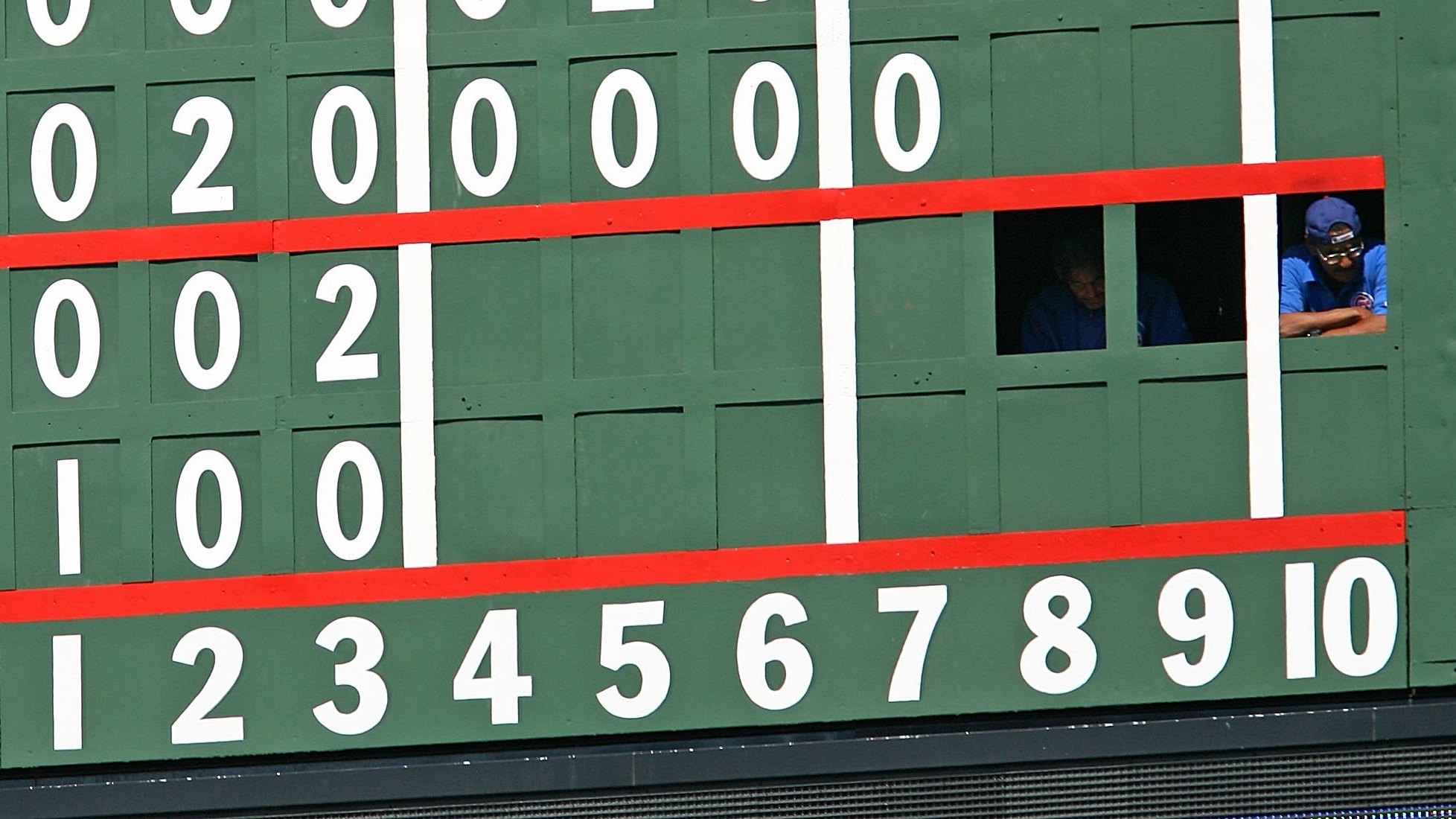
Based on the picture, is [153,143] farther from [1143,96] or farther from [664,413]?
[1143,96]

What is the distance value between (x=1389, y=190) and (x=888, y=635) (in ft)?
6.21

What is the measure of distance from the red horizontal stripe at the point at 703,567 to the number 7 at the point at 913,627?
0.07 metres

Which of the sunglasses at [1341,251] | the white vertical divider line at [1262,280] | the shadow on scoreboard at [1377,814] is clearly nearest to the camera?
the white vertical divider line at [1262,280]

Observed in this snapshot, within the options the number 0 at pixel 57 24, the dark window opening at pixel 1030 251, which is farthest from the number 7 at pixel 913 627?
the number 0 at pixel 57 24

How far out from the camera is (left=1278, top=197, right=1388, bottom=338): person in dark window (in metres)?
6.23

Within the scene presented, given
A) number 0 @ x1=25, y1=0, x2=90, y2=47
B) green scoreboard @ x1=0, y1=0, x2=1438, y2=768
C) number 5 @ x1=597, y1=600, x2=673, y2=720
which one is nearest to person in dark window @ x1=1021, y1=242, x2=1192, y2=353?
green scoreboard @ x1=0, y1=0, x2=1438, y2=768

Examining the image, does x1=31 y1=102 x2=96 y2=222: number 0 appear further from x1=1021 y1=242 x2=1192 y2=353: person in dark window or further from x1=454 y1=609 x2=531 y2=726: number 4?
x1=1021 y1=242 x2=1192 y2=353: person in dark window

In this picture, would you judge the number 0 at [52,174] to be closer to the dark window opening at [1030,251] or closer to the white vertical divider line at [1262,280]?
the dark window opening at [1030,251]

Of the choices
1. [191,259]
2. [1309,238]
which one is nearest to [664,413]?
[191,259]

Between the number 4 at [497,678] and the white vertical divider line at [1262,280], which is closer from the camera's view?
the white vertical divider line at [1262,280]

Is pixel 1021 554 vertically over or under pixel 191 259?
under

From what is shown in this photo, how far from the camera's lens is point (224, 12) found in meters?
6.30

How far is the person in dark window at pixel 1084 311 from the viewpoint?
6332 mm

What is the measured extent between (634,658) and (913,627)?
0.80 metres
